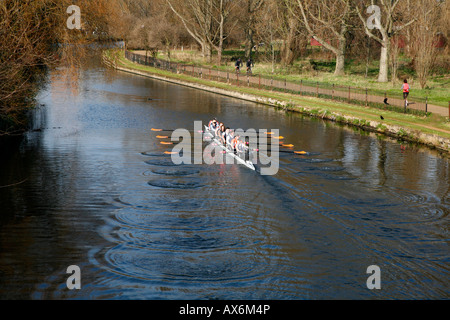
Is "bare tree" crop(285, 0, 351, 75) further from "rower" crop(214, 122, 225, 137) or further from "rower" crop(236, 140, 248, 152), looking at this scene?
"rower" crop(236, 140, 248, 152)

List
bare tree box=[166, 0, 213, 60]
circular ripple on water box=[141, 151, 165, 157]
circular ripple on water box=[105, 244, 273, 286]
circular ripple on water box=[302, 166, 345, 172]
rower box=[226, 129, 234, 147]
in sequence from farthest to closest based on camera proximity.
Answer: bare tree box=[166, 0, 213, 60] → rower box=[226, 129, 234, 147] → circular ripple on water box=[141, 151, 165, 157] → circular ripple on water box=[302, 166, 345, 172] → circular ripple on water box=[105, 244, 273, 286]

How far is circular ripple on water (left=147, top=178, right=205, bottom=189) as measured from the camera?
2531 centimetres

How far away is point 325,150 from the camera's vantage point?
33875 mm

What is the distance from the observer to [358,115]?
4319 centimetres

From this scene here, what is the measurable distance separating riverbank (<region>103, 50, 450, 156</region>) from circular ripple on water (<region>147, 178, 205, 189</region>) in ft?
46.8

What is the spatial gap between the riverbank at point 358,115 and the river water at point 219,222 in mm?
1613

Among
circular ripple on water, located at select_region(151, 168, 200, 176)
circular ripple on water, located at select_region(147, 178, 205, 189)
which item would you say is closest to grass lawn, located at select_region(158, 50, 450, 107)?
circular ripple on water, located at select_region(151, 168, 200, 176)

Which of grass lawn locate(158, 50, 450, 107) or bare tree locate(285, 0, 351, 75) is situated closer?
grass lawn locate(158, 50, 450, 107)

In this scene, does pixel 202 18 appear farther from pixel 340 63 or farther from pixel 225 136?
pixel 225 136

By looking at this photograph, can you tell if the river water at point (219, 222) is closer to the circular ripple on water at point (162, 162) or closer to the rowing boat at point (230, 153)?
the circular ripple on water at point (162, 162)

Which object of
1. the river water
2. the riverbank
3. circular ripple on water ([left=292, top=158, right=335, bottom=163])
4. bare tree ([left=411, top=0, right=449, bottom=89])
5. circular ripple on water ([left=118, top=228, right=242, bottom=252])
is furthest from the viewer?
bare tree ([left=411, top=0, right=449, bottom=89])

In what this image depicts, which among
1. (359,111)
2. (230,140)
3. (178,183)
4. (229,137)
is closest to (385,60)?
(359,111)

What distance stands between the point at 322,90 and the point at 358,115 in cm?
1211
